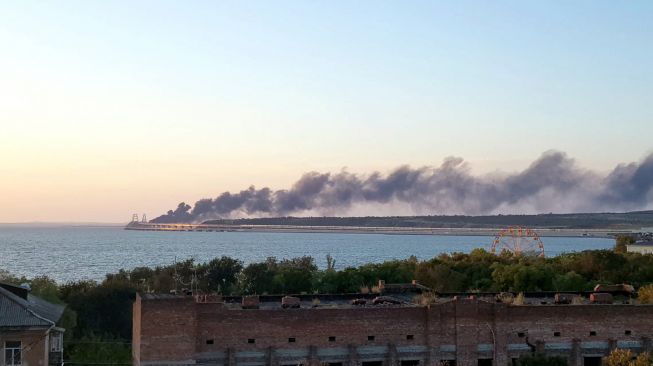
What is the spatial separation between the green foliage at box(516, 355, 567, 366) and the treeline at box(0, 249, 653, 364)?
25.0 m

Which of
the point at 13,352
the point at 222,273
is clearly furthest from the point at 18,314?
the point at 222,273

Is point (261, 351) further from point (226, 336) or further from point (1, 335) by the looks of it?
point (1, 335)

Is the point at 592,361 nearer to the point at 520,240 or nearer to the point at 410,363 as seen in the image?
the point at 410,363

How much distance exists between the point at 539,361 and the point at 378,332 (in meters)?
7.71

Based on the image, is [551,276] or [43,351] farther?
[551,276]

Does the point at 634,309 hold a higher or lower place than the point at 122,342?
higher

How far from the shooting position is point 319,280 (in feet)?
262

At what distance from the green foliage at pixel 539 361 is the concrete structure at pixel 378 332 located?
18.3 inches

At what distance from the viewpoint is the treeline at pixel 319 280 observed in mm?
67438

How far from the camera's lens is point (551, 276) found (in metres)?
76.4

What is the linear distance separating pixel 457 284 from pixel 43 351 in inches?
1971

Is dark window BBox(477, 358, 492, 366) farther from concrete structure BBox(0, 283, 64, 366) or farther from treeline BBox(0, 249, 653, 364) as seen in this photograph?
treeline BBox(0, 249, 653, 364)

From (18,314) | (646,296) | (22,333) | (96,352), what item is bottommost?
(96,352)

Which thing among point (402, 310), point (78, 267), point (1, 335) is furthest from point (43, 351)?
point (78, 267)
